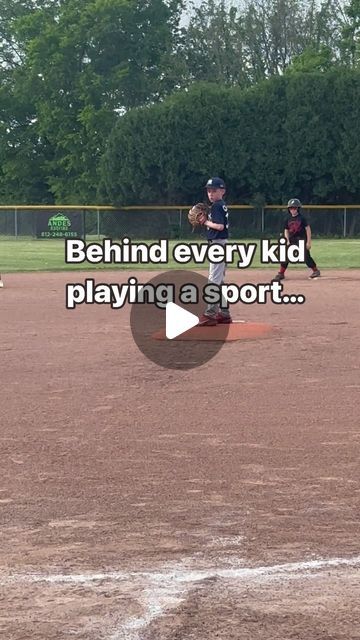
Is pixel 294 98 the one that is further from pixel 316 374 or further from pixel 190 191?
pixel 316 374

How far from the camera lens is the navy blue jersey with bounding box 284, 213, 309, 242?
2231cm

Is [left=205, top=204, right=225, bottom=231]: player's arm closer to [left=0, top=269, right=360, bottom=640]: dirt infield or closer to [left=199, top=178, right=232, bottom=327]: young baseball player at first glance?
[left=199, top=178, right=232, bottom=327]: young baseball player

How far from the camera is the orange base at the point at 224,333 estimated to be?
42.6 ft

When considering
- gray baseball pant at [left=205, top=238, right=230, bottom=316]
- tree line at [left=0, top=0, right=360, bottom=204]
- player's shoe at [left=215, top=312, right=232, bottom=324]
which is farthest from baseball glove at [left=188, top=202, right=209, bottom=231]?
tree line at [left=0, top=0, right=360, bottom=204]

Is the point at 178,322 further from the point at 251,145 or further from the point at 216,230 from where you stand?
the point at 251,145

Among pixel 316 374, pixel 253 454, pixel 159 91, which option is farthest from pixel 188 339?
pixel 159 91

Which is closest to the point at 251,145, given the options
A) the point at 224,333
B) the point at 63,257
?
the point at 63,257

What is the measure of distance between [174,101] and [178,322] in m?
40.0

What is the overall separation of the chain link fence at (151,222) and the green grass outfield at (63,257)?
1.82 meters

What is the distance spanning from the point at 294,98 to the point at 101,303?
34.7 metres

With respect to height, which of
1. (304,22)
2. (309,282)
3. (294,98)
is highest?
(304,22)

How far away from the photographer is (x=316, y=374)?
1030 cm

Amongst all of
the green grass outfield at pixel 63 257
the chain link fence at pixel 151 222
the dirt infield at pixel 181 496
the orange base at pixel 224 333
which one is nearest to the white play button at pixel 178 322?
the orange base at pixel 224 333

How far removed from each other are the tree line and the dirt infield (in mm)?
39310
